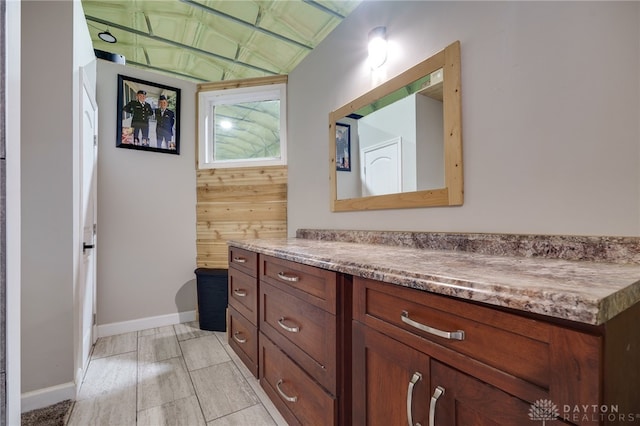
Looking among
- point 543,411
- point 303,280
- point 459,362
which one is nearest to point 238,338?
point 303,280

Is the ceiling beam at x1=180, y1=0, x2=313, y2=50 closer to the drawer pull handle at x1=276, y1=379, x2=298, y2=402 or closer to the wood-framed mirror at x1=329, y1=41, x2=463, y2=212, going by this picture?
the wood-framed mirror at x1=329, y1=41, x2=463, y2=212

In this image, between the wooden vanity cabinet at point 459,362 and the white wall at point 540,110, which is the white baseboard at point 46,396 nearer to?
the wooden vanity cabinet at point 459,362

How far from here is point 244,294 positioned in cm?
182

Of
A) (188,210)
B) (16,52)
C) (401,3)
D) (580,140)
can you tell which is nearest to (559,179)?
(580,140)

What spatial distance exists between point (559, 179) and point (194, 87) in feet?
10.2

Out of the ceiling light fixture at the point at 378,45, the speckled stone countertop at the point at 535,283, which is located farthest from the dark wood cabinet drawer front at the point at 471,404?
the ceiling light fixture at the point at 378,45

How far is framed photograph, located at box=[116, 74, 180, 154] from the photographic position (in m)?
2.57

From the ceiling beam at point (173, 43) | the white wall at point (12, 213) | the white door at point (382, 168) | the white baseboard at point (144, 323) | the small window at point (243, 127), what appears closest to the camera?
the white wall at point (12, 213)

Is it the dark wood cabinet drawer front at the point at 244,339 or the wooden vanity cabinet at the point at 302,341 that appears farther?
the dark wood cabinet drawer front at the point at 244,339

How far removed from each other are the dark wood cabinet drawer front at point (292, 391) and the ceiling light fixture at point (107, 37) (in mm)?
3239

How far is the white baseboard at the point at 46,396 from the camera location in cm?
151

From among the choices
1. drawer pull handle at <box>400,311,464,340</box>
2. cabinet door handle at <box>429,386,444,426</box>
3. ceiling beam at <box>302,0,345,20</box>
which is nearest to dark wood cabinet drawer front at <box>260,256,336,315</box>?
drawer pull handle at <box>400,311,464,340</box>

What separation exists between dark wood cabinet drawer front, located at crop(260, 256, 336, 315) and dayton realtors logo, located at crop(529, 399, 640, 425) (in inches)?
23.5

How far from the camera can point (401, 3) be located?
5.22 ft
